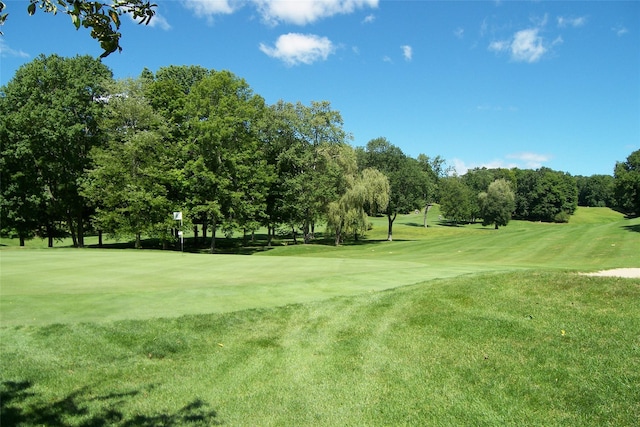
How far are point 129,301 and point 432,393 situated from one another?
7.40 meters

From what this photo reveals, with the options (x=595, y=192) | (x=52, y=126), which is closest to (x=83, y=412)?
(x=52, y=126)

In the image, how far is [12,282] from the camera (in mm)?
11977

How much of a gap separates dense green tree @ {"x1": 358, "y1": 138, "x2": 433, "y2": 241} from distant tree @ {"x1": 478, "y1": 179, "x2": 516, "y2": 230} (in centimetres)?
2876

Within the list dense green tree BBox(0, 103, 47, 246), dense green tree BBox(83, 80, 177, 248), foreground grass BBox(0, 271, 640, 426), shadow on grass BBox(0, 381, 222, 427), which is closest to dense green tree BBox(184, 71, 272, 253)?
dense green tree BBox(83, 80, 177, 248)

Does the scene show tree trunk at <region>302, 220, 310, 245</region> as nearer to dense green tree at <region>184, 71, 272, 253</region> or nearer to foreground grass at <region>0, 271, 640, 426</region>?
dense green tree at <region>184, 71, 272, 253</region>

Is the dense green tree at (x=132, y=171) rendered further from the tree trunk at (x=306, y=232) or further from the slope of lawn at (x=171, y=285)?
the slope of lawn at (x=171, y=285)

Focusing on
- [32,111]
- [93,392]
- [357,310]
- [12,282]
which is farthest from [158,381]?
[32,111]

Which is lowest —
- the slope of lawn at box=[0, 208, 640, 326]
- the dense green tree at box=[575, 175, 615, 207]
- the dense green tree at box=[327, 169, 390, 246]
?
the slope of lawn at box=[0, 208, 640, 326]

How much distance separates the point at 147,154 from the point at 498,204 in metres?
68.1

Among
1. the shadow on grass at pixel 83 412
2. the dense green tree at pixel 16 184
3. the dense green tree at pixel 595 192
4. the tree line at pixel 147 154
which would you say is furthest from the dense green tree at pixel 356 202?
the dense green tree at pixel 595 192

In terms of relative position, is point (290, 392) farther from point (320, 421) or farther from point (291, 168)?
point (291, 168)

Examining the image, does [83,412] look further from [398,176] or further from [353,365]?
[398,176]

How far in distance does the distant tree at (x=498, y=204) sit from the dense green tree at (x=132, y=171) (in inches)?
2595

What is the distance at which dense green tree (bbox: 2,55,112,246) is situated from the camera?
34906mm
